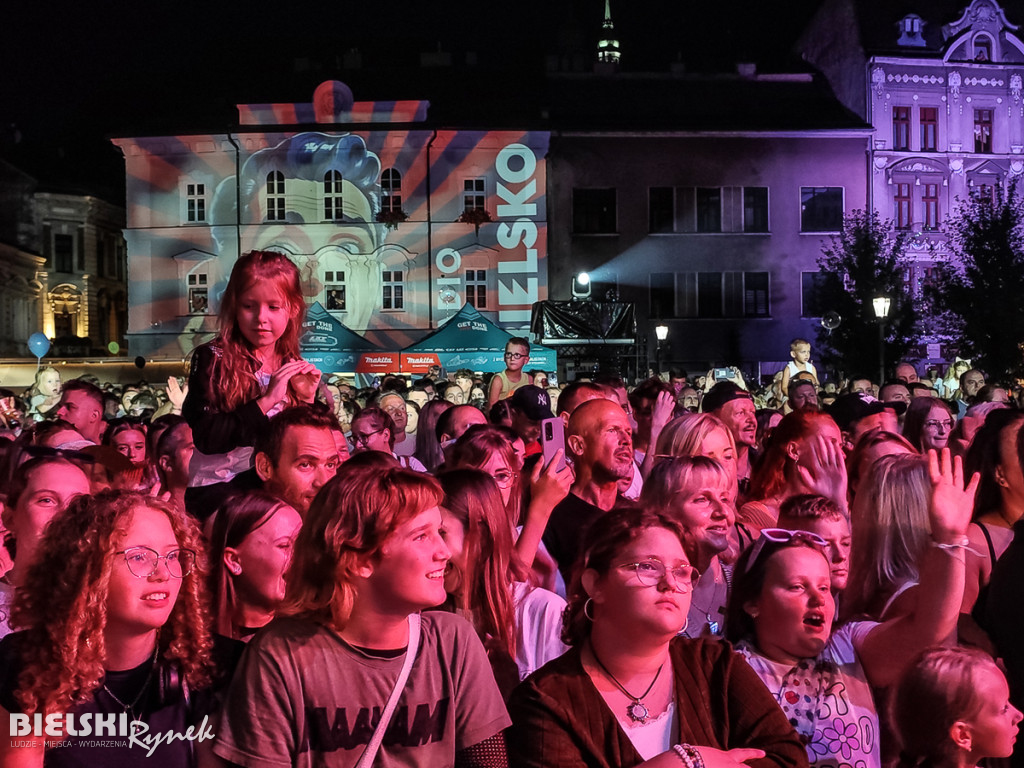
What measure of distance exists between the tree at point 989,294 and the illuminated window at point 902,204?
5.07 meters

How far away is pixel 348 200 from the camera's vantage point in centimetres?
3703

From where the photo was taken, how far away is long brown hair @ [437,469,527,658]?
4008 mm

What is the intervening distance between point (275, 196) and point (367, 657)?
3550 centimetres

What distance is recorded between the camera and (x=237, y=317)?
4816mm

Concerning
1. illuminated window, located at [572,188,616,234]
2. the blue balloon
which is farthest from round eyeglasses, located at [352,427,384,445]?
illuminated window, located at [572,188,616,234]

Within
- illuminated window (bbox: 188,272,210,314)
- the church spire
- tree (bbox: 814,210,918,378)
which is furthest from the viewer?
the church spire

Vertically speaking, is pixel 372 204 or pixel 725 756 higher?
pixel 372 204

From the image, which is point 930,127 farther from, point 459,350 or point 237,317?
point 237,317

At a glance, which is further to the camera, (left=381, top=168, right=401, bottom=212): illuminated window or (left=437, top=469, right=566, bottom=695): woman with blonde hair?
(left=381, top=168, right=401, bottom=212): illuminated window

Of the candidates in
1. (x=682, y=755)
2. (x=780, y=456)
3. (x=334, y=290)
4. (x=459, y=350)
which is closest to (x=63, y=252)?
(x=334, y=290)

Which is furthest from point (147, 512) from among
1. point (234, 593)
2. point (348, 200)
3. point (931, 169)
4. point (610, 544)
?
point (931, 169)

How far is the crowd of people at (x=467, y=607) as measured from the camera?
3.03 m

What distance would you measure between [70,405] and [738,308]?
32066 millimetres

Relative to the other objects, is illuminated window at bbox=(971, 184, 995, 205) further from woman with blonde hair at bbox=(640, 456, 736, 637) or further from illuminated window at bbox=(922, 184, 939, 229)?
woman with blonde hair at bbox=(640, 456, 736, 637)
